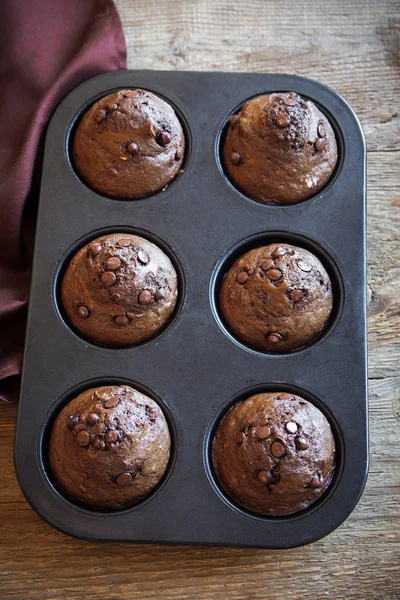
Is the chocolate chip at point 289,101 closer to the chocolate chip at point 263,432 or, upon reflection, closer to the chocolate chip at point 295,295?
the chocolate chip at point 295,295

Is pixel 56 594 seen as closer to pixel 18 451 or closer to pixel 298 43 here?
pixel 18 451

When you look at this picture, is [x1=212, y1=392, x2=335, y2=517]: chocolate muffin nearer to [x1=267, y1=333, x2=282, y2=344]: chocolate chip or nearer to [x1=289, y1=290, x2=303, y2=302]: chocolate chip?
[x1=267, y1=333, x2=282, y2=344]: chocolate chip

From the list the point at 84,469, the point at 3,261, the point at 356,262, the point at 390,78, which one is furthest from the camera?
the point at 390,78

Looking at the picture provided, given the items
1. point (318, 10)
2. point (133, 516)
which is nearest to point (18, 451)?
point (133, 516)

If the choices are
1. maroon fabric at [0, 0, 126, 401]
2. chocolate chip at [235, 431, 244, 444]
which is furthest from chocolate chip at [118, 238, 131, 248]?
chocolate chip at [235, 431, 244, 444]

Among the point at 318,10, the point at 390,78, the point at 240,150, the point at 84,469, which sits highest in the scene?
the point at 318,10

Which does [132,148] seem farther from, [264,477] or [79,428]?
[264,477]

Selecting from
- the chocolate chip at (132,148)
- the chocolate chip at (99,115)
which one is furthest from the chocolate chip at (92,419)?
the chocolate chip at (99,115)
